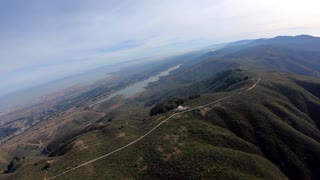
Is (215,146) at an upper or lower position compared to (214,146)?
lower

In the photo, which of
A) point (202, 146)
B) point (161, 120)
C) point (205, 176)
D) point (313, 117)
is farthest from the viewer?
point (313, 117)

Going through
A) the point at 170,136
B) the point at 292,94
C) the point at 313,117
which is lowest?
the point at 313,117

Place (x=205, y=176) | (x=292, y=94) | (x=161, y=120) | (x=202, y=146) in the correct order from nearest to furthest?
(x=205, y=176) → (x=202, y=146) → (x=161, y=120) → (x=292, y=94)

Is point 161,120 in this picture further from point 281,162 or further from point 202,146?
point 281,162

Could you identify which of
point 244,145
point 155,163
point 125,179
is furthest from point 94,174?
point 244,145

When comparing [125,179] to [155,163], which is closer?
[125,179]

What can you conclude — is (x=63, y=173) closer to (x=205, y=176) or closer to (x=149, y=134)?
(x=149, y=134)

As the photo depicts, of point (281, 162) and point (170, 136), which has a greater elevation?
point (170, 136)

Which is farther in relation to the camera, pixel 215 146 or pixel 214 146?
pixel 215 146

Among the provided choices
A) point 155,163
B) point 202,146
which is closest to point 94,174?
point 155,163
